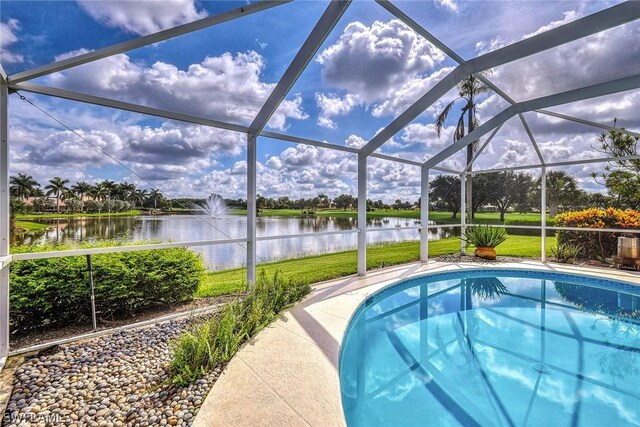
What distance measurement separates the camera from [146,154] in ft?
13.3

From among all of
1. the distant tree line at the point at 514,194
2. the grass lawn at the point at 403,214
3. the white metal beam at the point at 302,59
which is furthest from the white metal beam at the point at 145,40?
the distant tree line at the point at 514,194

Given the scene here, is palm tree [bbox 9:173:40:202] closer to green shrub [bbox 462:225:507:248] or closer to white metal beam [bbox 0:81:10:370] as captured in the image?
white metal beam [bbox 0:81:10:370]

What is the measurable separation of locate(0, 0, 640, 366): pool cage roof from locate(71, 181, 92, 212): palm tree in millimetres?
604

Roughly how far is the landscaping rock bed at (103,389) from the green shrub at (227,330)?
13 centimetres

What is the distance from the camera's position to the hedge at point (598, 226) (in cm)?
830

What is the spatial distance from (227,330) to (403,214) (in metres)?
6.87

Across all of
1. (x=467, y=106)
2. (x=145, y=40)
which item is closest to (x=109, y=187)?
(x=145, y=40)

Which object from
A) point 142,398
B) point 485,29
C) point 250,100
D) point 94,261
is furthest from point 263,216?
point 485,29

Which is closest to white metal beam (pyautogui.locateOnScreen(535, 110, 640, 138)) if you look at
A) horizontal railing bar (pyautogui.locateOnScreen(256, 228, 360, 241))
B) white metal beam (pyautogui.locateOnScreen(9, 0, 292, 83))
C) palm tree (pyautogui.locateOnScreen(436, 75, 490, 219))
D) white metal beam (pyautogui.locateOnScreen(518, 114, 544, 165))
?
white metal beam (pyautogui.locateOnScreen(518, 114, 544, 165))

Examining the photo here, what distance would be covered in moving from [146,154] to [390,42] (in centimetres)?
407

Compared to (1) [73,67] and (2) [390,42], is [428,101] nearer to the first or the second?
(2) [390,42]

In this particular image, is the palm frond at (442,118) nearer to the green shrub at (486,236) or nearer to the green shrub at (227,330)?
the green shrub at (486,236)

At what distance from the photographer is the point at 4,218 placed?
10.5ft

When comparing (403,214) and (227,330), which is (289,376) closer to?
(227,330)
